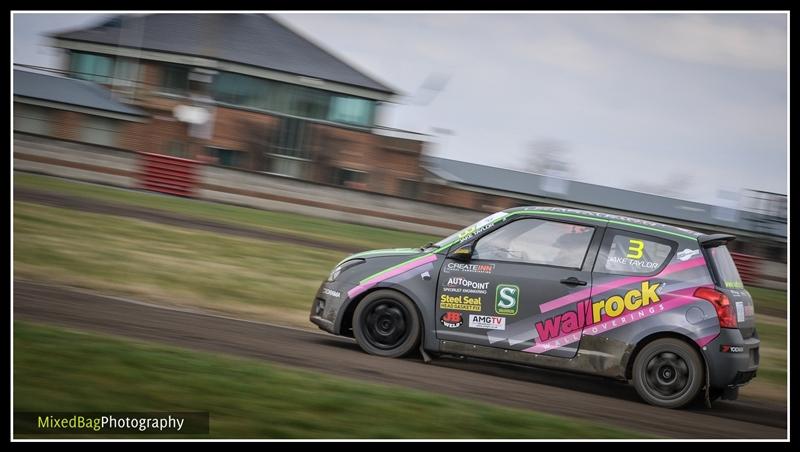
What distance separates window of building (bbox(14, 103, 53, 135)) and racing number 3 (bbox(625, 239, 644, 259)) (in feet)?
98.2

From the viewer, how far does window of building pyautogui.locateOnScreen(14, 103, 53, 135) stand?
3362 cm

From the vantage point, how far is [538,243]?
852 centimetres

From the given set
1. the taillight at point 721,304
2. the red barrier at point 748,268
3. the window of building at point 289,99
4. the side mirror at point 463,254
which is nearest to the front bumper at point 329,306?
the side mirror at point 463,254

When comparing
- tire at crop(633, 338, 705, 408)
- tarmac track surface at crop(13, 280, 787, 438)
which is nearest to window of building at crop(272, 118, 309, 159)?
tarmac track surface at crop(13, 280, 787, 438)

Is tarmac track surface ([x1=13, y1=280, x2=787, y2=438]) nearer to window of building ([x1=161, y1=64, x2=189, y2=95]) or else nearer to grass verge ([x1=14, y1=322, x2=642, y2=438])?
grass verge ([x1=14, y1=322, x2=642, y2=438])

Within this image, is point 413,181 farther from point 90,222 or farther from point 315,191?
point 90,222

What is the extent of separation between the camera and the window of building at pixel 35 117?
33625 mm

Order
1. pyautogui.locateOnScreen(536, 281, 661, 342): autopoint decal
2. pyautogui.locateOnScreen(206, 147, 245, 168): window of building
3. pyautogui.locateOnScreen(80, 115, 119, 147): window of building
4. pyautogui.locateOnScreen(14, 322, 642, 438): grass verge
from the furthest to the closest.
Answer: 1. pyautogui.locateOnScreen(206, 147, 245, 168): window of building
2. pyautogui.locateOnScreen(80, 115, 119, 147): window of building
3. pyautogui.locateOnScreen(536, 281, 661, 342): autopoint decal
4. pyautogui.locateOnScreen(14, 322, 642, 438): grass verge

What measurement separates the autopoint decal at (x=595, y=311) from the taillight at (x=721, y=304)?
395 millimetres

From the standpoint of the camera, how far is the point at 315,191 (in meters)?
27.2

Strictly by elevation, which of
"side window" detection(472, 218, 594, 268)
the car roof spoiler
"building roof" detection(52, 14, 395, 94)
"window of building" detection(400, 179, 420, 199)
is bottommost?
"side window" detection(472, 218, 594, 268)

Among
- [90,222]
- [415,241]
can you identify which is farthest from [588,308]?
[415,241]

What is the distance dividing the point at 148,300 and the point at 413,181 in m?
23.0

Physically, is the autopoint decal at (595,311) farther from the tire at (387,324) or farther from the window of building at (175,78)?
the window of building at (175,78)
